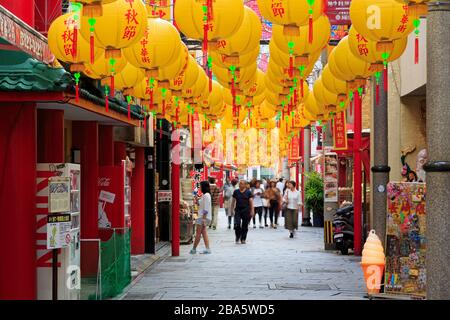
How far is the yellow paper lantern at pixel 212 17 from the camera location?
32.1 feet

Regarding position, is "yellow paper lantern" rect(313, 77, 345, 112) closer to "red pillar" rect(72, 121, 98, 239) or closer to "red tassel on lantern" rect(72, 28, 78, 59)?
"red pillar" rect(72, 121, 98, 239)

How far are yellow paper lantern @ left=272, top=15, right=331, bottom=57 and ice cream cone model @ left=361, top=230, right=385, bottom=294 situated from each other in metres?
3.20

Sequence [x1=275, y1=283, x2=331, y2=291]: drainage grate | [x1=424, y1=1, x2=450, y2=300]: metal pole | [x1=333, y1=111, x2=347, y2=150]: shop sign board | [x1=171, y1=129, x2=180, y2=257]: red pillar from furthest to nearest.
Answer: [x1=333, y1=111, x2=347, y2=150]: shop sign board, [x1=171, y1=129, x2=180, y2=257]: red pillar, [x1=275, y1=283, x2=331, y2=291]: drainage grate, [x1=424, y1=1, x2=450, y2=300]: metal pole

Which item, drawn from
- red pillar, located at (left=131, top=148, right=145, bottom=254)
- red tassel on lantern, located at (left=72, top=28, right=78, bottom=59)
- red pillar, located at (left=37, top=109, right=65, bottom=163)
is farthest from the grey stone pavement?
red tassel on lantern, located at (left=72, top=28, right=78, bottom=59)

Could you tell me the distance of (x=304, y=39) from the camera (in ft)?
38.2

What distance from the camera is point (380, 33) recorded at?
31.7ft

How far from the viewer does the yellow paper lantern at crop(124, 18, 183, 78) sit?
10875 mm

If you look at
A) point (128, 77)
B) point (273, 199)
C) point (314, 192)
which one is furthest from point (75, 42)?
point (273, 199)

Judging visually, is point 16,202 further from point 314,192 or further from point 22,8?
point 314,192

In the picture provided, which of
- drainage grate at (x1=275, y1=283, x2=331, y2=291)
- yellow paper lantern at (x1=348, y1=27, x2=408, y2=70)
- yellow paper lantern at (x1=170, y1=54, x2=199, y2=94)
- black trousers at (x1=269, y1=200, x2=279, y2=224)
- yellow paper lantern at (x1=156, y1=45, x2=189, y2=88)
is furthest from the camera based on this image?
black trousers at (x1=269, y1=200, x2=279, y2=224)

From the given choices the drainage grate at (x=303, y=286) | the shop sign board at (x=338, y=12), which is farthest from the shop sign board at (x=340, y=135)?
the shop sign board at (x=338, y=12)

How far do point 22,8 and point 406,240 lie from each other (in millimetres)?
6860

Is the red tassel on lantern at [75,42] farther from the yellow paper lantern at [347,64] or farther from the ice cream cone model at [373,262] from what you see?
the ice cream cone model at [373,262]

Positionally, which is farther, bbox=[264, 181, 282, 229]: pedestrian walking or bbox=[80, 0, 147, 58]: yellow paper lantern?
bbox=[264, 181, 282, 229]: pedestrian walking
